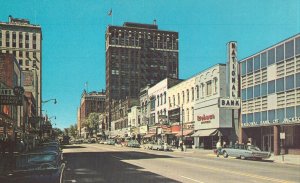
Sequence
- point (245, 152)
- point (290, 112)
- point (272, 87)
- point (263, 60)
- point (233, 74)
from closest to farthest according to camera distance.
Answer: point (245, 152) → point (290, 112) → point (272, 87) → point (263, 60) → point (233, 74)

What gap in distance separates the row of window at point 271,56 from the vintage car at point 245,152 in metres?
10.7

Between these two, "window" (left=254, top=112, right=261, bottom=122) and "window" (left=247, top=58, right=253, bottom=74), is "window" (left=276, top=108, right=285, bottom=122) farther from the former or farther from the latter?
"window" (left=247, top=58, right=253, bottom=74)

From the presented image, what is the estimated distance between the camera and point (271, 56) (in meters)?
46.7

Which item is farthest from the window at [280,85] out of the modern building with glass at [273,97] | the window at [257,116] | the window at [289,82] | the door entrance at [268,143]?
the door entrance at [268,143]

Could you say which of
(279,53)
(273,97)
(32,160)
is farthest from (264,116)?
(32,160)

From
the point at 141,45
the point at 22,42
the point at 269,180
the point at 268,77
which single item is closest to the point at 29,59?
the point at 22,42

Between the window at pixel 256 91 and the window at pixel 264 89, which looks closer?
the window at pixel 264 89

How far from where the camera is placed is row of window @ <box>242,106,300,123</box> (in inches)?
1660

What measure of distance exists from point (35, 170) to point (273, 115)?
38340mm

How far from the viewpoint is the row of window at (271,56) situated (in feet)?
139

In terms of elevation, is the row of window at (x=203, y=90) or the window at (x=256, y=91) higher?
the row of window at (x=203, y=90)

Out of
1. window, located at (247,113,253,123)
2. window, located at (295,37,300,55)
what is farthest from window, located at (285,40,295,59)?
window, located at (247,113,253,123)

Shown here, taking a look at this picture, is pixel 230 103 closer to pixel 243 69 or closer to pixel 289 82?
pixel 243 69

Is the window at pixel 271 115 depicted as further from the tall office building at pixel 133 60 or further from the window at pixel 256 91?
the tall office building at pixel 133 60
